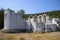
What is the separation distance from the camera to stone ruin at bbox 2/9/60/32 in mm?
25616

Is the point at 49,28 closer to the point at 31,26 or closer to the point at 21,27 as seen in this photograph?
the point at 31,26

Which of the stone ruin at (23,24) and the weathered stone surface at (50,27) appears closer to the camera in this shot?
the stone ruin at (23,24)

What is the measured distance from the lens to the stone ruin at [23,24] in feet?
84.0

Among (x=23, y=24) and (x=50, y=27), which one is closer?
(x=23, y=24)

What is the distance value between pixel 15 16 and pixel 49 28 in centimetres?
770

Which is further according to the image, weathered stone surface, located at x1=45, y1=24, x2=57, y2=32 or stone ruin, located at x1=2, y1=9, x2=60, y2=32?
weathered stone surface, located at x1=45, y1=24, x2=57, y2=32

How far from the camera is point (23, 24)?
27.8 m

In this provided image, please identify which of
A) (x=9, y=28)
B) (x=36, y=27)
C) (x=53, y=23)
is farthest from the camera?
(x=53, y=23)

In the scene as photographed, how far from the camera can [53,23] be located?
102 feet

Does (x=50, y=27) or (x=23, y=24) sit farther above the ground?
(x=23, y=24)

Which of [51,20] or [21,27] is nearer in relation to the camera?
[21,27]

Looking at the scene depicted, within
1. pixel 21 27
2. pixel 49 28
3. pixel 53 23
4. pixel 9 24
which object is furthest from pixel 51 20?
pixel 9 24

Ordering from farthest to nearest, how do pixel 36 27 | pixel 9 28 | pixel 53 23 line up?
pixel 53 23 < pixel 36 27 < pixel 9 28

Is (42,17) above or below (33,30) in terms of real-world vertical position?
above
